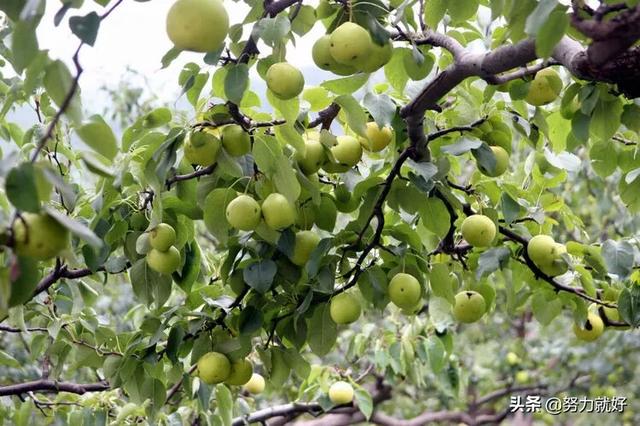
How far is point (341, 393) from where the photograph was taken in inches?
87.4

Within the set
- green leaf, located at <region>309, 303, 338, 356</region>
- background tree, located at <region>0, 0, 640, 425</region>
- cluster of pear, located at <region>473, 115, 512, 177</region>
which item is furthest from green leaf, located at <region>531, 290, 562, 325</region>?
green leaf, located at <region>309, 303, 338, 356</region>

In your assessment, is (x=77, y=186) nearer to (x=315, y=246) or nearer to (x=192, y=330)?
(x=192, y=330)

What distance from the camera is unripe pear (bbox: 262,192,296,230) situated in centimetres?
119

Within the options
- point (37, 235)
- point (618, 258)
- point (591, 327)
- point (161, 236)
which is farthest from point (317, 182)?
point (591, 327)

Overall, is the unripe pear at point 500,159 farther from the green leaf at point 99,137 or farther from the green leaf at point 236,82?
the green leaf at point 99,137

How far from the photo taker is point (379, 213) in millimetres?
1372

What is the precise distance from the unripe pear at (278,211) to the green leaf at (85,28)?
43cm

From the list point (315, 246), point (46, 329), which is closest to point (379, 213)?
point (315, 246)

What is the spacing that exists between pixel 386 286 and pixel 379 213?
0.14 meters

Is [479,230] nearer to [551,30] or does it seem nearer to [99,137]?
[551,30]

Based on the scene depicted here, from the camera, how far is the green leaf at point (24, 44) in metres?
0.78

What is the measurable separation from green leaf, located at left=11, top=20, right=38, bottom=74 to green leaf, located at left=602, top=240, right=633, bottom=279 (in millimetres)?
1034

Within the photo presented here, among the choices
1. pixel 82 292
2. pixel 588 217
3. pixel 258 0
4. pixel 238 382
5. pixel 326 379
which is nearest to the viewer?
pixel 258 0

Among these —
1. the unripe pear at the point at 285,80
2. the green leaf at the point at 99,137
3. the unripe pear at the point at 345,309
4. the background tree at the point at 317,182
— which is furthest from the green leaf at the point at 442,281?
the green leaf at the point at 99,137
